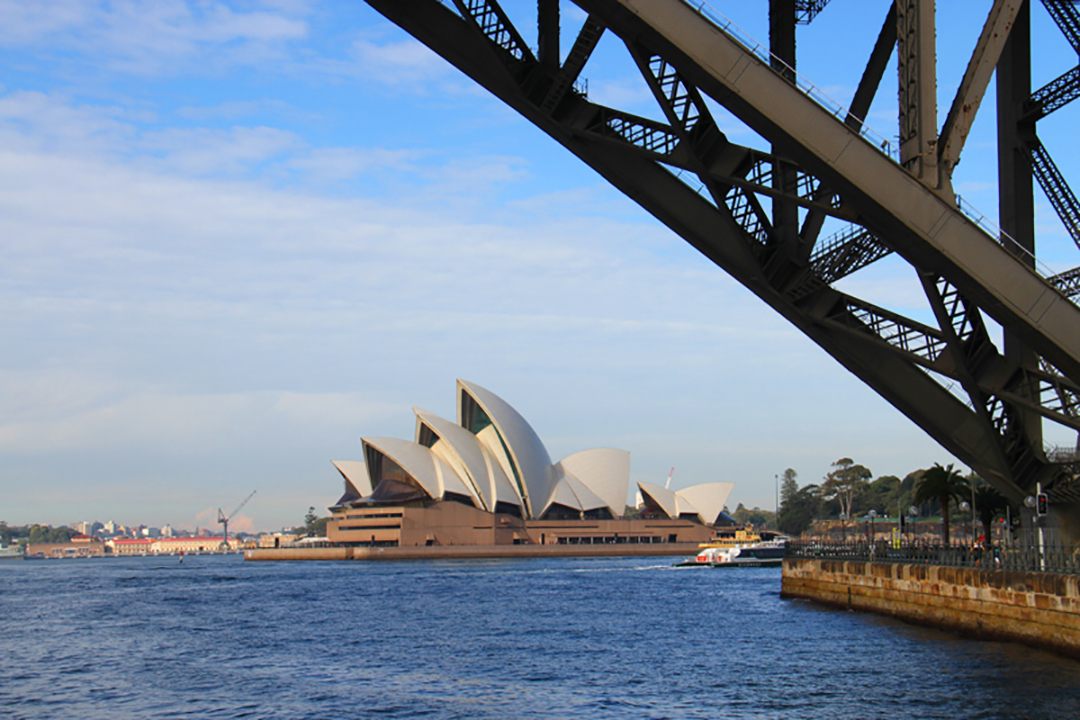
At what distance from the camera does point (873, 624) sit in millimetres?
27516

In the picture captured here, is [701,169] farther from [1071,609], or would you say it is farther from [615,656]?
[615,656]

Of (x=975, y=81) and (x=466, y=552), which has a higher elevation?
(x=975, y=81)

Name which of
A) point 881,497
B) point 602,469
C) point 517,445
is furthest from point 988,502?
point 881,497

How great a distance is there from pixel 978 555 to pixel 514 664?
41.1 feet

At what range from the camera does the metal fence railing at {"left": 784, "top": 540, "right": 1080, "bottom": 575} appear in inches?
773

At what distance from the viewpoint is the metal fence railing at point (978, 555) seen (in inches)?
773

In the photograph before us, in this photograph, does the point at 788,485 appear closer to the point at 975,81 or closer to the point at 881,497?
the point at 881,497

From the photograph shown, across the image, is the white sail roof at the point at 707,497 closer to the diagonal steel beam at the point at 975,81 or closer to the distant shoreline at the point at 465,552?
the distant shoreline at the point at 465,552

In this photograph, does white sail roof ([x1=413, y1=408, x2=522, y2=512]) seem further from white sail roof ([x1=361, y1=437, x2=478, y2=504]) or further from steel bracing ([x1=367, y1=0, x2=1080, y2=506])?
steel bracing ([x1=367, y1=0, x2=1080, y2=506])

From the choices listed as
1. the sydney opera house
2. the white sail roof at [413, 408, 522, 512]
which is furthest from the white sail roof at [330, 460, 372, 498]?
the white sail roof at [413, 408, 522, 512]

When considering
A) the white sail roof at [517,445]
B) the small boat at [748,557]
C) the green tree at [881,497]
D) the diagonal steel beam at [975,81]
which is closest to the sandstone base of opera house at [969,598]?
the diagonal steel beam at [975,81]

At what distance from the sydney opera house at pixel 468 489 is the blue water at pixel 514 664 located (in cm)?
6323

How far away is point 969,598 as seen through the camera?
23.0 meters

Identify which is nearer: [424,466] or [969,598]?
[969,598]
